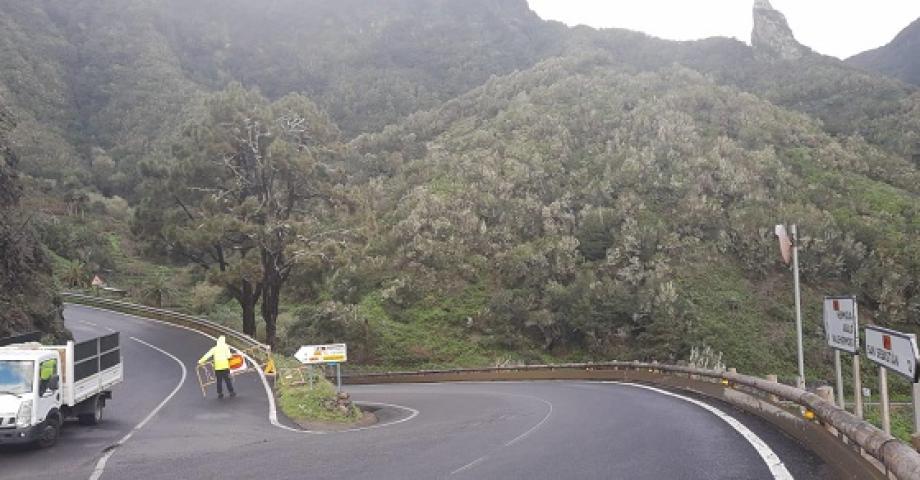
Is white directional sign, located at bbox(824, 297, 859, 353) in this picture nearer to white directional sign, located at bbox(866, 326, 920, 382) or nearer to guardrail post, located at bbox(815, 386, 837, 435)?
guardrail post, located at bbox(815, 386, 837, 435)

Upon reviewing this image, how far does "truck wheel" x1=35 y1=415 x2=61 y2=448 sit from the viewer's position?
11.8 metres

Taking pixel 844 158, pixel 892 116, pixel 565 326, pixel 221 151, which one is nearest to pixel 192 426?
pixel 221 151

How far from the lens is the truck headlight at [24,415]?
1120 centimetres

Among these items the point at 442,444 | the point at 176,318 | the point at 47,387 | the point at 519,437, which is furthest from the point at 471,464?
the point at 176,318

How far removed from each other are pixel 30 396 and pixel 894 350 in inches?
486

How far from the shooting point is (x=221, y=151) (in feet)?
106

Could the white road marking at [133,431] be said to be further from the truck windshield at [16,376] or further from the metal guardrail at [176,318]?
the metal guardrail at [176,318]

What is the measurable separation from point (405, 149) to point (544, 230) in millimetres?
28508

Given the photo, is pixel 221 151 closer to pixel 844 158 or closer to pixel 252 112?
pixel 252 112

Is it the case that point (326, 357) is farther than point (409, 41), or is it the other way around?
point (409, 41)

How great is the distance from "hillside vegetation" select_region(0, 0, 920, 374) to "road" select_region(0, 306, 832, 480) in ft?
53.9

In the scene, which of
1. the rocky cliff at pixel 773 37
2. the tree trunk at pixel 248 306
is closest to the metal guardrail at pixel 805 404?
the tree trunk at pixel 248 306

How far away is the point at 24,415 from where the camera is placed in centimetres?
1133

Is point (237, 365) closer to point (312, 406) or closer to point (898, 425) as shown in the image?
point (312, 406)
